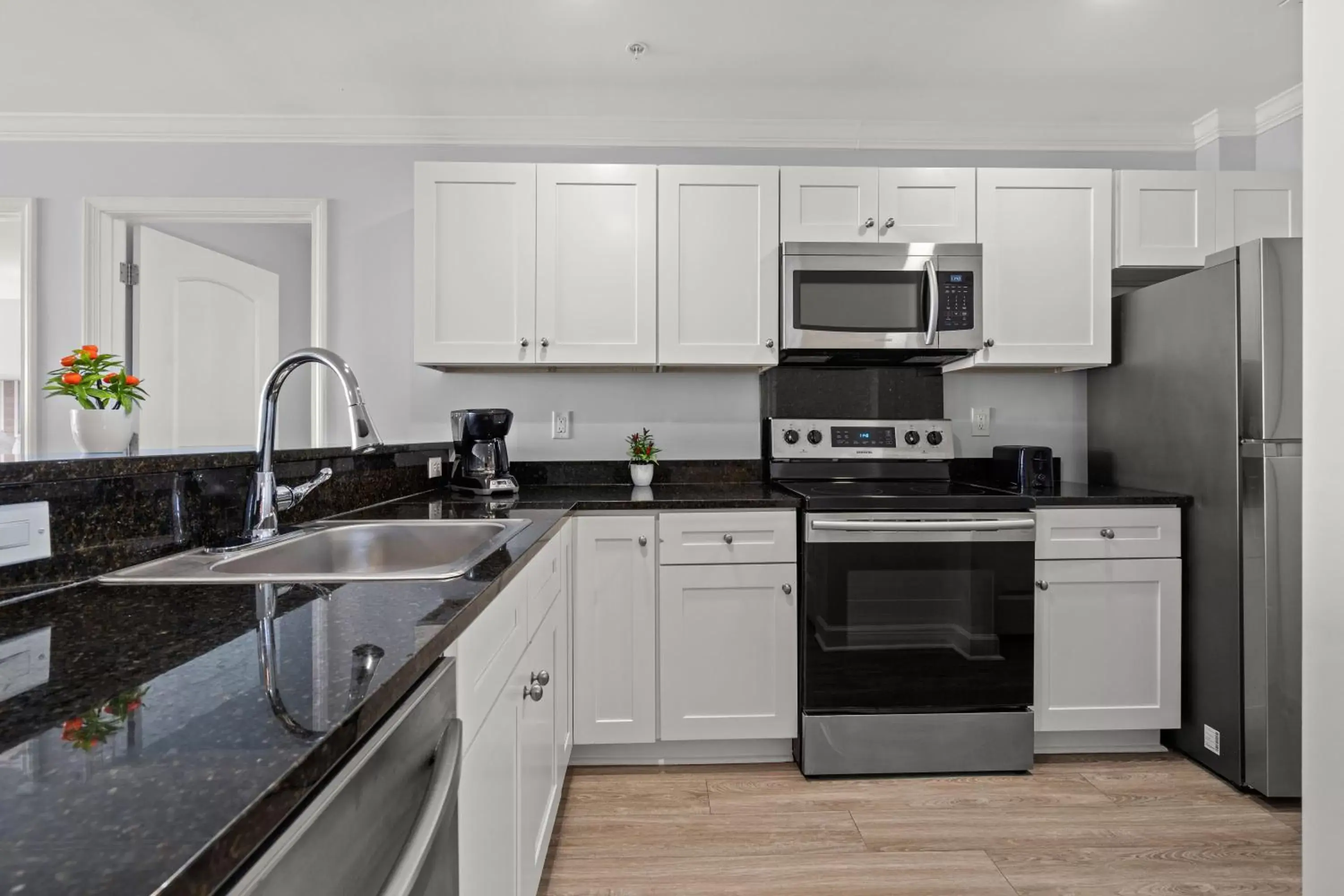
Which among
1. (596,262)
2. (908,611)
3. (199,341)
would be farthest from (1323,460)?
(199,341)

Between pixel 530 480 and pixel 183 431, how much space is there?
1655mm

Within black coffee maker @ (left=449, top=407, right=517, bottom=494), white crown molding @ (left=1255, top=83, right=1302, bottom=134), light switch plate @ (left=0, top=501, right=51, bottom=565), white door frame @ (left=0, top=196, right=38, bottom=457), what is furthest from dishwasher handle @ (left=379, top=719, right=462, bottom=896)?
white crown molding @ (left=1255, top=83, right=1302, bottom=134)

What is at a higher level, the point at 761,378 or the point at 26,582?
the point at 761,378

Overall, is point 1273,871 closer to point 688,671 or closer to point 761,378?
point 688,671

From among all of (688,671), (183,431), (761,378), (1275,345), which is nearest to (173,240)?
(183,431)

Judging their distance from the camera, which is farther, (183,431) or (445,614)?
(183,431)

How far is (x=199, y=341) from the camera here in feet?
9.94

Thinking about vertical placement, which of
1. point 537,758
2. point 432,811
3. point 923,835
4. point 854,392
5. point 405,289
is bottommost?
point 923,835

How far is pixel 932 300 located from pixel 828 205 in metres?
0.50

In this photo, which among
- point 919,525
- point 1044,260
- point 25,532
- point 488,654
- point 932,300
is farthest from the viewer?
point 1044,260

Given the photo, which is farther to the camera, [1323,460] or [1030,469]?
[1030,469]

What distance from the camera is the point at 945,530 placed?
2082 millimetres

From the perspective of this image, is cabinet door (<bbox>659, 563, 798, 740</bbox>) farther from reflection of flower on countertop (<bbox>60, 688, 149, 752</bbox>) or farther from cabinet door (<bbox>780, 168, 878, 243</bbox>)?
reflection of flower on countertop (<bbox>60, 688, 149, 752</bbox>)

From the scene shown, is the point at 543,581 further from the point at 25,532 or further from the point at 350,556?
the point at 25,532
